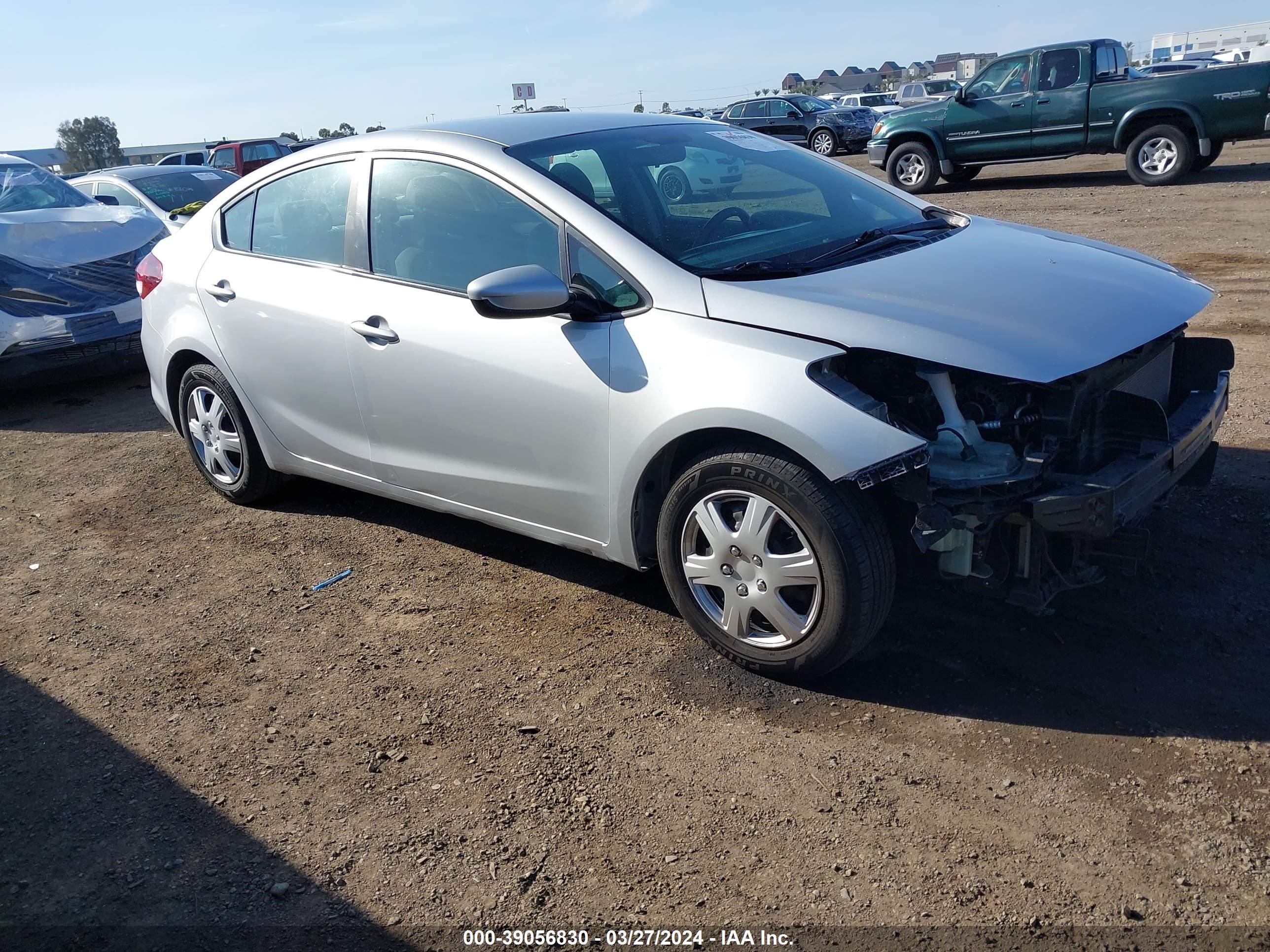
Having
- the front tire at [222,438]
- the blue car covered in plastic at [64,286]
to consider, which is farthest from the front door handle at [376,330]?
the blue car covered in plastic at [64,286]

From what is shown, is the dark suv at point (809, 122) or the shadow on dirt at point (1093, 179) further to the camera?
the dark suv at point (809, 122)

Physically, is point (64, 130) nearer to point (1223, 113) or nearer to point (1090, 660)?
point (1223, 113)

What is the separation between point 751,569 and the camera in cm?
341

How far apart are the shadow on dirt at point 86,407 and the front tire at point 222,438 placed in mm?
1974

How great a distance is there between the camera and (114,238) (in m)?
8.64

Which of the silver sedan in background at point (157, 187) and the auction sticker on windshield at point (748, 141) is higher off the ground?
the auction sticker on windshield at point (748, 141)

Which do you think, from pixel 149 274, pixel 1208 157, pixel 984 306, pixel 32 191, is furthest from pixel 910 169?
pixel 984 306

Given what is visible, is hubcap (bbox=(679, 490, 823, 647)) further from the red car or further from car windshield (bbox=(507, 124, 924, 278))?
the red car

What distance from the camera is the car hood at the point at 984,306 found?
10.2 feet

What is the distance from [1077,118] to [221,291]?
13.6 metres

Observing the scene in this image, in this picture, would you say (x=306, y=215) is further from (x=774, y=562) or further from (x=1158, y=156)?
(x=1158, y=156)

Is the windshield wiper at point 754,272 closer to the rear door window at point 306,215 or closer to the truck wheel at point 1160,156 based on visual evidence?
the rear door window at point 306,215

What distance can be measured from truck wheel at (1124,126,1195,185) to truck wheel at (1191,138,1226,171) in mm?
227

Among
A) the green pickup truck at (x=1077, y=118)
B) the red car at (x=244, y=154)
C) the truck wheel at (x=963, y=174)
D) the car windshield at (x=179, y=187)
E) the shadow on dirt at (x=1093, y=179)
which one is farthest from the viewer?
the red car at (x=244, y=154)
